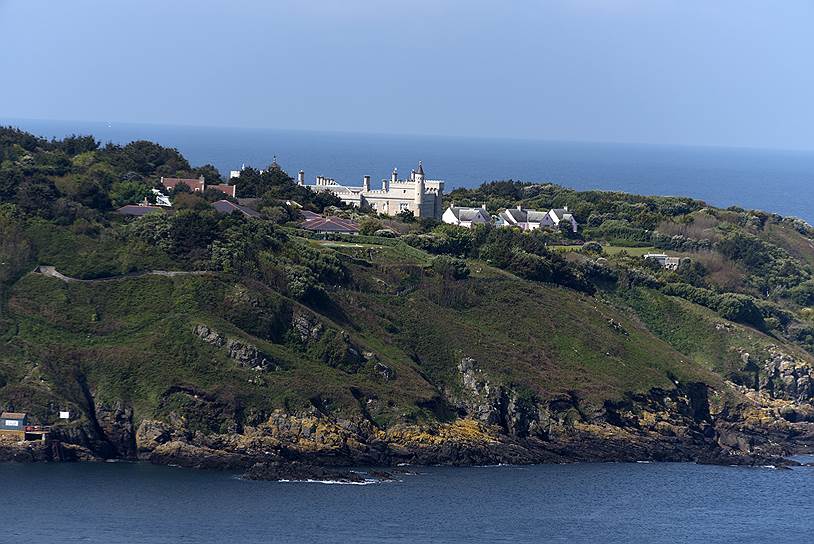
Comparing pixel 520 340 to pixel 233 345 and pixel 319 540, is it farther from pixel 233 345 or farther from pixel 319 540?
pixel 319 540

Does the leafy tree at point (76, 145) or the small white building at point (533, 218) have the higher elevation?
the leafy tree at point (76, 145)

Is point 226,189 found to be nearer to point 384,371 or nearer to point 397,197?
point 397,197

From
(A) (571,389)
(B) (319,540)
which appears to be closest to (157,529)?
(B) (319,540)

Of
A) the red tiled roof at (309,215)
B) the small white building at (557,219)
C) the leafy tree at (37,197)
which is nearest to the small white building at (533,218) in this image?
the small white building at (557,219)

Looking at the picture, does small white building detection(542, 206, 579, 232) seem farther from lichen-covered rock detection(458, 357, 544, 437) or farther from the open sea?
the open sea

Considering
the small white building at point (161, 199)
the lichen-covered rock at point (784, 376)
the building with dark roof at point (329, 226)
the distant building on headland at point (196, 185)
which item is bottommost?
the lichen-covered rock at point (784, 376)

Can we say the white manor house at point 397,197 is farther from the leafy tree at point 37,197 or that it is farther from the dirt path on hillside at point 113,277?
the dirt path on hillside at point 113,277

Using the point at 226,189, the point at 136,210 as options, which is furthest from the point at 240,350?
the point at 226,189
